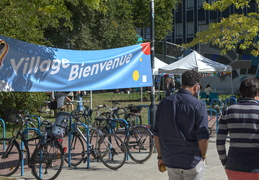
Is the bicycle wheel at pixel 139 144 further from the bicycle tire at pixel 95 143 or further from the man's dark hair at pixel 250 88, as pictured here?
the man's dark hair at pixel 250 88

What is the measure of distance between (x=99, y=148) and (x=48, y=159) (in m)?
1.25

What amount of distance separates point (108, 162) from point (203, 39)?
42.8 feet

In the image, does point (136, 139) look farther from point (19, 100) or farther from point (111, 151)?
point (19, 100)

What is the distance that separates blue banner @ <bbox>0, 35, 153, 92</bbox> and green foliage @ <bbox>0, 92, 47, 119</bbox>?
20.9 ft

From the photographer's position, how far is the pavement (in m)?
7.00

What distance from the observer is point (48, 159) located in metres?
6.79

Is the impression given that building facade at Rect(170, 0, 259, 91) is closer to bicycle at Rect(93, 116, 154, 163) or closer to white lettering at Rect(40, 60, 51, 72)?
bicycle at Rect(93, 116, 154, 163)

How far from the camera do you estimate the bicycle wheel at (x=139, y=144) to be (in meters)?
8.18

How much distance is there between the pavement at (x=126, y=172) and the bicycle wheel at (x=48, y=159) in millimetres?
287

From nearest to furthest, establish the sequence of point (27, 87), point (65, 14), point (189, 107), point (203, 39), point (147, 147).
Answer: point (189, 107)
point (27, 87)
point (147, 147)
point (65, 14)
point (203, 39)

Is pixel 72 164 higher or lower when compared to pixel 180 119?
lower

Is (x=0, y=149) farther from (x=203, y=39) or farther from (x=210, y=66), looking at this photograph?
(x=203, y=39)

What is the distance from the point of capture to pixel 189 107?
12.0 ft

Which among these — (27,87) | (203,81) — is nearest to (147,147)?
(27,87)
